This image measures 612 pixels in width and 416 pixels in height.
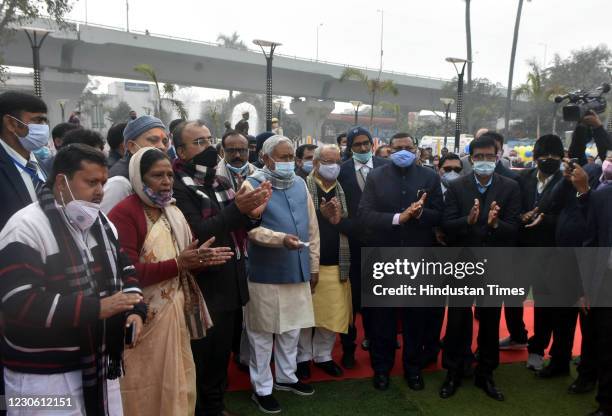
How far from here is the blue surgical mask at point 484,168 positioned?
155 inches

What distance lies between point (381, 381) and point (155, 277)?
2.30 m

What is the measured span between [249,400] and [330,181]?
6.37 feet

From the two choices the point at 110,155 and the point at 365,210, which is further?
the point at 110,155

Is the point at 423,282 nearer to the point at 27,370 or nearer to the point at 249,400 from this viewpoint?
the point at 249,400

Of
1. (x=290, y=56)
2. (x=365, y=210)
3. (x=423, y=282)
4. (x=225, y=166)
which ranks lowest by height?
(x=423, y=282)

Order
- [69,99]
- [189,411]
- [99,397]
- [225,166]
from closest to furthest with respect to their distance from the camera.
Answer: [99,397], [189,411], [225,166], [69,99]

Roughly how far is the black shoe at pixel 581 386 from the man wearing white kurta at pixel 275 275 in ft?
7.21

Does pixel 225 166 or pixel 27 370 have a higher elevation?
pixel 225 166

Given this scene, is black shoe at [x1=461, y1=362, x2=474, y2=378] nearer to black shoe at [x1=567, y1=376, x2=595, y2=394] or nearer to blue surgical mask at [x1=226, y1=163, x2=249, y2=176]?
black shoe at [x1=567, y1=376, x2=595, y2=394]

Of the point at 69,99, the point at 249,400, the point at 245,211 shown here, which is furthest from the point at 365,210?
the point at 69,99

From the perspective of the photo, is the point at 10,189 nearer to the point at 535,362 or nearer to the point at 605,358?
the point at 605,358

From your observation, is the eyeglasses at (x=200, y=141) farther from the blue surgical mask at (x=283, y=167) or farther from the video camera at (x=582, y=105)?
the video camera at (x=582, y=105)

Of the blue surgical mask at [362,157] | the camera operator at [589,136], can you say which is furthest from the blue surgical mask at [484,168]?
the blue surgical mask at [362,157]

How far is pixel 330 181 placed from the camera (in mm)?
4391
